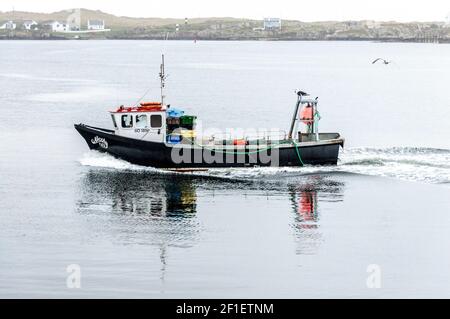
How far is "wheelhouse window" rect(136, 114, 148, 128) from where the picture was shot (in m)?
42.0

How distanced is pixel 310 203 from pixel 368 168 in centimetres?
775

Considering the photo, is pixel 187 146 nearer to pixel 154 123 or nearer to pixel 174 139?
pixel 174 139

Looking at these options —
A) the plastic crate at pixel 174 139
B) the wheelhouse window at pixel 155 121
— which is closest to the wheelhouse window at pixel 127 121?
the wheelhouse window at pixel 155 121

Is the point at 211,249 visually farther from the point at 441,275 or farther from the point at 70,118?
the point at 70,118

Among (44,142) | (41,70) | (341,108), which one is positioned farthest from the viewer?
(41,70)

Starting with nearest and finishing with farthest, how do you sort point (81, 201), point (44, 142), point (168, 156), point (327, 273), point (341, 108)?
1. point (327, 273)
2. point (81, 201)
3. point (168, 156)
4. point (44, 142)
5. point (341, 108)

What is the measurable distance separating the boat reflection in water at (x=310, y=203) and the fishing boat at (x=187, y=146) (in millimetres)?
1710

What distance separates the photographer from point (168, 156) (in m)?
41.6

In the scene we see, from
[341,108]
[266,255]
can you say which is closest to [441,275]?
[266,255]

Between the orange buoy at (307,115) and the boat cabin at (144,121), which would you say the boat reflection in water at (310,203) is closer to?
the orange buoy at (307,115)

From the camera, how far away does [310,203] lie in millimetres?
36281

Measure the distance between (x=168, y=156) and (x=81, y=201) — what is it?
21.3 feet

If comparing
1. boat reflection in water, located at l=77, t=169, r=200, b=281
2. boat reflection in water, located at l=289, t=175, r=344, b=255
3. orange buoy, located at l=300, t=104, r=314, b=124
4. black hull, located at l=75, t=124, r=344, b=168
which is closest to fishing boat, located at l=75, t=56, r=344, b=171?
black hull, located at l=75, t=124, r=344, b=168

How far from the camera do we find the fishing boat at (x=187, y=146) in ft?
136
